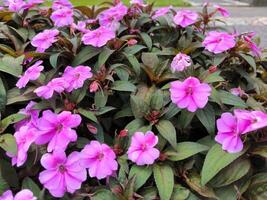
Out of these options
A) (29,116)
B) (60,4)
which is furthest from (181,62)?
(60,4)

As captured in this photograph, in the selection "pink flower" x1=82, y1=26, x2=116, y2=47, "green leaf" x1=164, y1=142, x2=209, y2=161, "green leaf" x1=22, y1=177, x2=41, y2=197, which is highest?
"pink flower" x1=82, y1=26, x2=116, y2=47

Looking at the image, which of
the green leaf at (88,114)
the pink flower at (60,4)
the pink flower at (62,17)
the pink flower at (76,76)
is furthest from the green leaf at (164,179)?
the pink flower at (60,4)

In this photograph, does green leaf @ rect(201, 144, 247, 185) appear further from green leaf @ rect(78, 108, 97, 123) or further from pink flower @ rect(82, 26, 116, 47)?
pink flower @ rect(82, 26, 116, 47)

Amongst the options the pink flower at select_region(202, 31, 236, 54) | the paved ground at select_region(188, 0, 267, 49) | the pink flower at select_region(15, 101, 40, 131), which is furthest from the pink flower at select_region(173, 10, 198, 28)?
the paved ground at select_region(188, 0, 267, 49)

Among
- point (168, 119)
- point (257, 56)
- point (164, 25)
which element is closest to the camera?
point (168, 119)

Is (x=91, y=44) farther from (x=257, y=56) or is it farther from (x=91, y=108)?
(x=257, y=56)

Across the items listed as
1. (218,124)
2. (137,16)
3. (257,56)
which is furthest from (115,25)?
(218,124)

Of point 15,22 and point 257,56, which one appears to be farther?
point 15,22
